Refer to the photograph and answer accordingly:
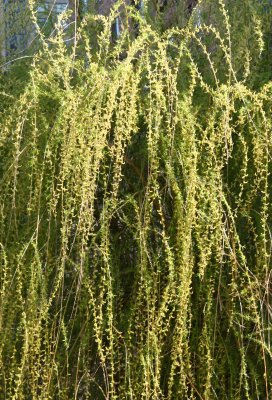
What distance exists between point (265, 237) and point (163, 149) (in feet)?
1.15

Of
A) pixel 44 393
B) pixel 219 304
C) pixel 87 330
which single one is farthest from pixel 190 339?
pixel 44 393

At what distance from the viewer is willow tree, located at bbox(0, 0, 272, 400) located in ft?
6.56

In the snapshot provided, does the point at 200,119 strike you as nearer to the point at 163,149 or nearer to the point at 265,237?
the point at 163,149

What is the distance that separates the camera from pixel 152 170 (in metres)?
2.07

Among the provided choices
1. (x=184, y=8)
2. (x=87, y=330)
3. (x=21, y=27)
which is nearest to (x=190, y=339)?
(x=87, y=330)

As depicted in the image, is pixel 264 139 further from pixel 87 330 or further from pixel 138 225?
pixel 87 330

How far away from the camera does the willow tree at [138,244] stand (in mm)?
2000

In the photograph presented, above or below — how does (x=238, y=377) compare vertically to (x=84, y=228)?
below

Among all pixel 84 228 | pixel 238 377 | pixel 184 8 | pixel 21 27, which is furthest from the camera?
pixel 21 27

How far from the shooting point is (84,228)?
6.47 feet

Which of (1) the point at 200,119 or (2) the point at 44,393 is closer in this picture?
(2) the point at 44,393

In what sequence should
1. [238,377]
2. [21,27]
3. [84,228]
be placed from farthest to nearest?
[21,27]
[238,377]
[84,228]

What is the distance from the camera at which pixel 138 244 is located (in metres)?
2.05

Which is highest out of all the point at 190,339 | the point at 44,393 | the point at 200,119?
the point at 200,119
